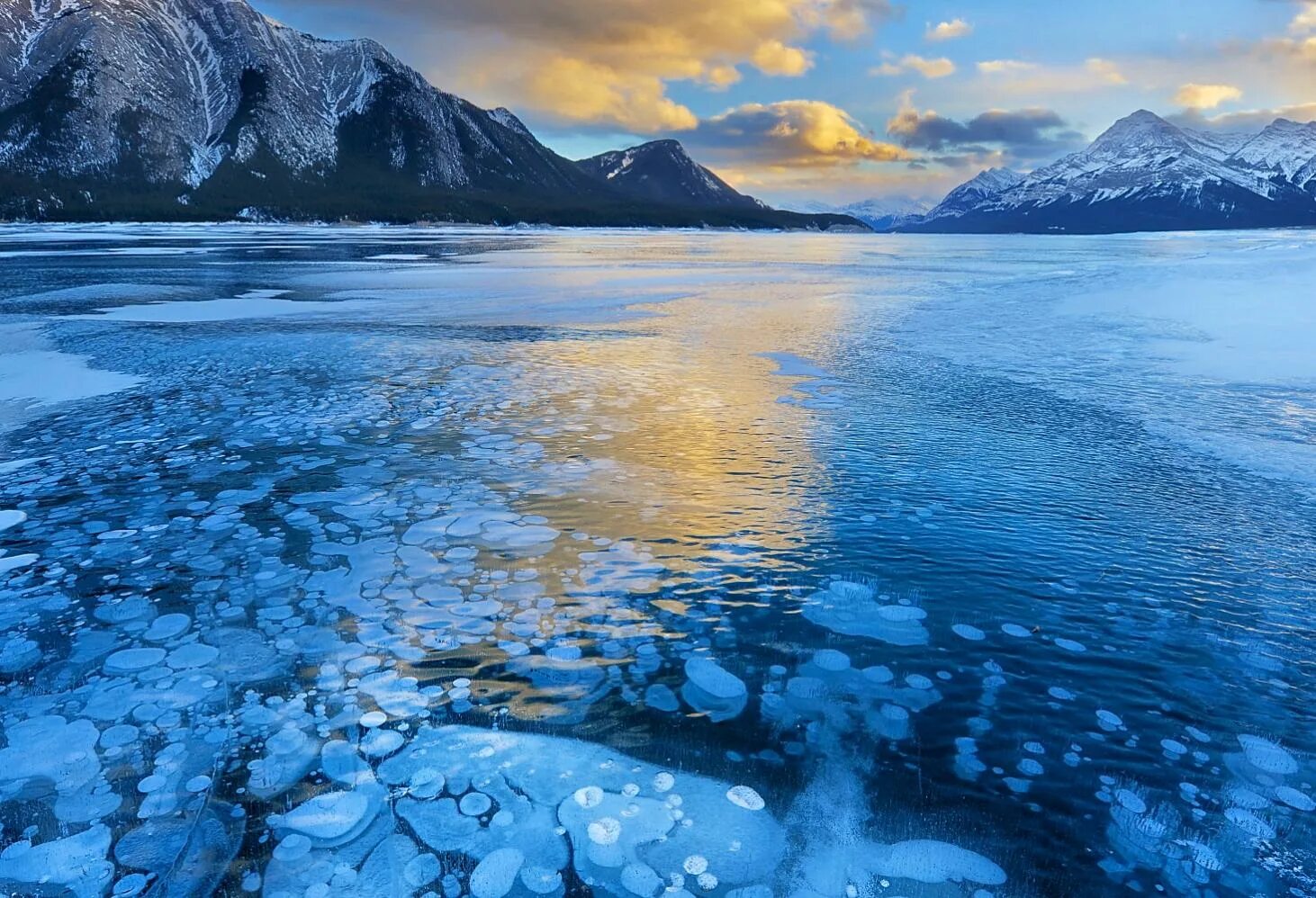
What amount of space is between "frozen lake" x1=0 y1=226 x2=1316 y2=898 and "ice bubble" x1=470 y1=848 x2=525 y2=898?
0.05 feet

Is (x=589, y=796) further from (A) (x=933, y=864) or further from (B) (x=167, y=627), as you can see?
(B) (x=167, y=627)

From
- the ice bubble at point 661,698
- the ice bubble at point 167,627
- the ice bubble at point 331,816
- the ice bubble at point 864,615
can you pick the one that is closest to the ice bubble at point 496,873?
the ice bubble at point 331,816

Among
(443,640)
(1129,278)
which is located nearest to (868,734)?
(443,640)

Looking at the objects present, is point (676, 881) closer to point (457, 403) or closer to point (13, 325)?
point (457, 403)

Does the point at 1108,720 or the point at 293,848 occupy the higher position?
the point at 1108,720

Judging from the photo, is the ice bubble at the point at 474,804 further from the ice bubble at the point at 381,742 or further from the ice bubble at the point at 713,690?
the ice bubble at the point at 713,690

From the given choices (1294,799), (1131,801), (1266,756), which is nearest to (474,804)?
Answer: (1131,801)

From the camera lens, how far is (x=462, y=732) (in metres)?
3.92

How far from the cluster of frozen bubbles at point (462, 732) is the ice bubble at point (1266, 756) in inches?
0.7

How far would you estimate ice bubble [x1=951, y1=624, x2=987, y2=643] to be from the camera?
4852 millimetres

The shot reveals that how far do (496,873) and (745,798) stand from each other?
1169 mm

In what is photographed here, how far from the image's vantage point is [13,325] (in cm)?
1689

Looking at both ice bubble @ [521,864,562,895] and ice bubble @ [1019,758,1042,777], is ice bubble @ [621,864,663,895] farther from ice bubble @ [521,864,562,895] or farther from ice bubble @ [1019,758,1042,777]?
ice bubble @ [1019,758,1042,777]

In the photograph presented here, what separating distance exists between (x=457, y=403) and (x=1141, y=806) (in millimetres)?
9105
